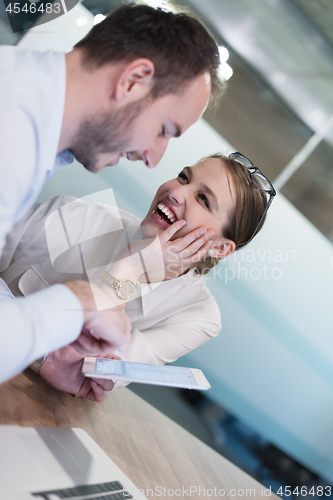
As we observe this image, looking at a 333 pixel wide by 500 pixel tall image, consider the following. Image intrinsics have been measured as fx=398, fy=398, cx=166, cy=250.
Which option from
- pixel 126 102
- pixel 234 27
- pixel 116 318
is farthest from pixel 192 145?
pixel 116 318

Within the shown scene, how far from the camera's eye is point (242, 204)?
142 centimetres

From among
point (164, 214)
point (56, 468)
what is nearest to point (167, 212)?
point (164, 214)

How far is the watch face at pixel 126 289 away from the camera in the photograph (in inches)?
40.3

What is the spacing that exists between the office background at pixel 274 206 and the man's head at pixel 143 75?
3.91 feet

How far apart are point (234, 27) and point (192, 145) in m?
0.63

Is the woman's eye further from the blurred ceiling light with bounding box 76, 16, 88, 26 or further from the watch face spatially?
the blurred ceiling light with bounding box 76, 16, 88, 26

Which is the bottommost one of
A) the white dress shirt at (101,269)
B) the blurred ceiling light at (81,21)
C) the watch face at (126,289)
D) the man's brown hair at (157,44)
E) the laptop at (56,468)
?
the white dress shirt at (101,269)

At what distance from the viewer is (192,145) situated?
2.05 meters

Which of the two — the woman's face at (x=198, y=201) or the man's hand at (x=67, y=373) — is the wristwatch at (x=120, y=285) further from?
the woman's face at (x=198, y=201)

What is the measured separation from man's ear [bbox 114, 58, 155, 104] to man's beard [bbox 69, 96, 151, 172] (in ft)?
0.05

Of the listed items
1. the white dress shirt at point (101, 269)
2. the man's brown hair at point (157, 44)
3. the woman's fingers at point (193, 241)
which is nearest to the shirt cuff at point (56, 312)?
the man's brown hair at point (157, 44)

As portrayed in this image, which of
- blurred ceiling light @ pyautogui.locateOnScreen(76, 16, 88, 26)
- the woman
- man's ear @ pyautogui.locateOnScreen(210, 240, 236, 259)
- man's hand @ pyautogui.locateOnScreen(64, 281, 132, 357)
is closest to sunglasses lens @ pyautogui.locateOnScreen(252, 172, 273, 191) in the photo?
the woman

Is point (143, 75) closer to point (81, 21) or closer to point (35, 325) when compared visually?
point (35, 325)

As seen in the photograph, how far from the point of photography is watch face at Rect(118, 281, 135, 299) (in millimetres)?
1025
